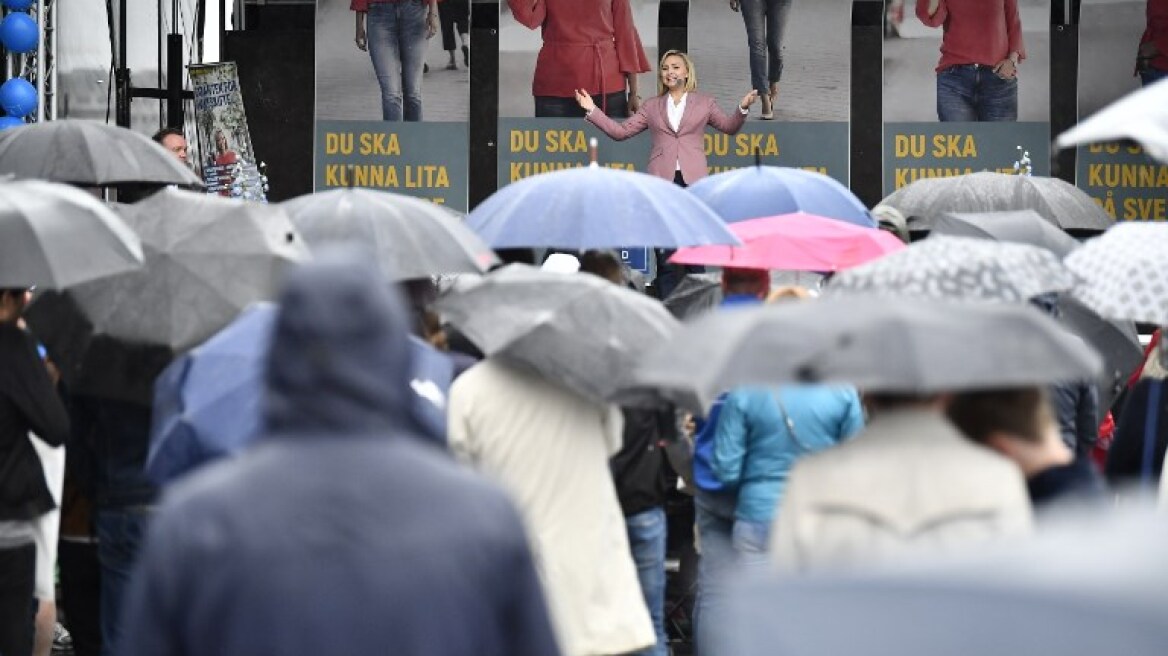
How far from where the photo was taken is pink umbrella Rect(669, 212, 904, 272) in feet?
30.1

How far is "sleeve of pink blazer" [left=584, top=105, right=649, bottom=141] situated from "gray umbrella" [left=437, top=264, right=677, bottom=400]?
31.4 feet

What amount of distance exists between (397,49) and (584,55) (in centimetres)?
153

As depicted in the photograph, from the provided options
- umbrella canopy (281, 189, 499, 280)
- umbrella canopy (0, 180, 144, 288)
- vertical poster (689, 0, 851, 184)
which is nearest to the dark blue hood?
umbrella canopy (0, 180, 144, 288)

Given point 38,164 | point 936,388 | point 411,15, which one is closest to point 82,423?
point 38,164

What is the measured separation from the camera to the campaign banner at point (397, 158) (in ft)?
60.5

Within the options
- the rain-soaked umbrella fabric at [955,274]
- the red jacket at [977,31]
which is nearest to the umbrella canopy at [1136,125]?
the rain-soaked umbrella fabric at [955,274]

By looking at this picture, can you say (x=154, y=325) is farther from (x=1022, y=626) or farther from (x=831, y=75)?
(x=831, y=75)

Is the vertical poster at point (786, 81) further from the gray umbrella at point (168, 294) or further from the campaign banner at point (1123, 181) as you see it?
the gray umbrella at point (168, 294)

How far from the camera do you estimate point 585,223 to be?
8844 mm

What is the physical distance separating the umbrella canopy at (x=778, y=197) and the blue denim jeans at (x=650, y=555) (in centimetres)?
333

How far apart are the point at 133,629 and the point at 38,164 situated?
6.41 metres

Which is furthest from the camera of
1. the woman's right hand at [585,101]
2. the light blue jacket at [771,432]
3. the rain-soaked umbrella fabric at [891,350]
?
the woman's right hand at [585,101]

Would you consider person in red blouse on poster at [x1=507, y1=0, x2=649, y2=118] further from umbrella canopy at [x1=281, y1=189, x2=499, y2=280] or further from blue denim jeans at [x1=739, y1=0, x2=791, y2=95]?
umbrella canopy at [x1=281, y1=189, x2=499, y2=280]

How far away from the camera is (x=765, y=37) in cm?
1839
